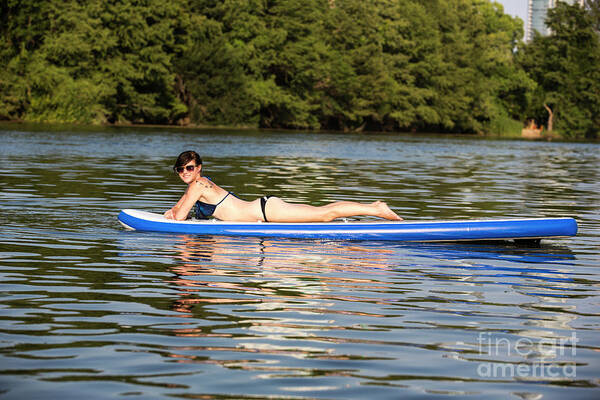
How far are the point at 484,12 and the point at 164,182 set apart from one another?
9363 cm

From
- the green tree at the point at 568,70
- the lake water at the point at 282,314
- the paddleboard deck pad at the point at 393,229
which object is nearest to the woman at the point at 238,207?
the paddleboard deck pad at the point at 393,229

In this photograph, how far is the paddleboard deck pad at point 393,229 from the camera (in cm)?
1032

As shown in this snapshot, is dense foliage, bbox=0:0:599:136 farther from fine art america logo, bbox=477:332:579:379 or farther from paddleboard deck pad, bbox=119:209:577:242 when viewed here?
fine art america logo, bbox=477:332:579:379

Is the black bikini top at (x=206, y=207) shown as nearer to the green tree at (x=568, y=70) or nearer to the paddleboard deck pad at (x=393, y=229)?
the paddleboard deck pad at (x=393, y=229)

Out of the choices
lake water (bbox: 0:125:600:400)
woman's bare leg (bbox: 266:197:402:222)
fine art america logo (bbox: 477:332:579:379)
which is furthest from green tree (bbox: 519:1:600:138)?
fine art america logo (bbox: 477:332:579:379)

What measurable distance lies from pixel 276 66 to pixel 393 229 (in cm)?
6493

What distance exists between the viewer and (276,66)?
7431 cm

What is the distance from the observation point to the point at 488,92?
3342 inches

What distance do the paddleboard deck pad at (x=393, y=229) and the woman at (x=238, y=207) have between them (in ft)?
0.42

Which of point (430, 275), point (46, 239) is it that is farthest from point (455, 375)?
point (46, 239)

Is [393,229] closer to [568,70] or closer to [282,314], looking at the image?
[282,314]

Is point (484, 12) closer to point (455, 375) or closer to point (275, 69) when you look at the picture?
point (275, 69)

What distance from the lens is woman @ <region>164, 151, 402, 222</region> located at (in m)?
10.4

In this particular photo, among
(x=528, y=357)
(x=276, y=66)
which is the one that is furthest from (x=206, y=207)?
(x=276, y=66)
